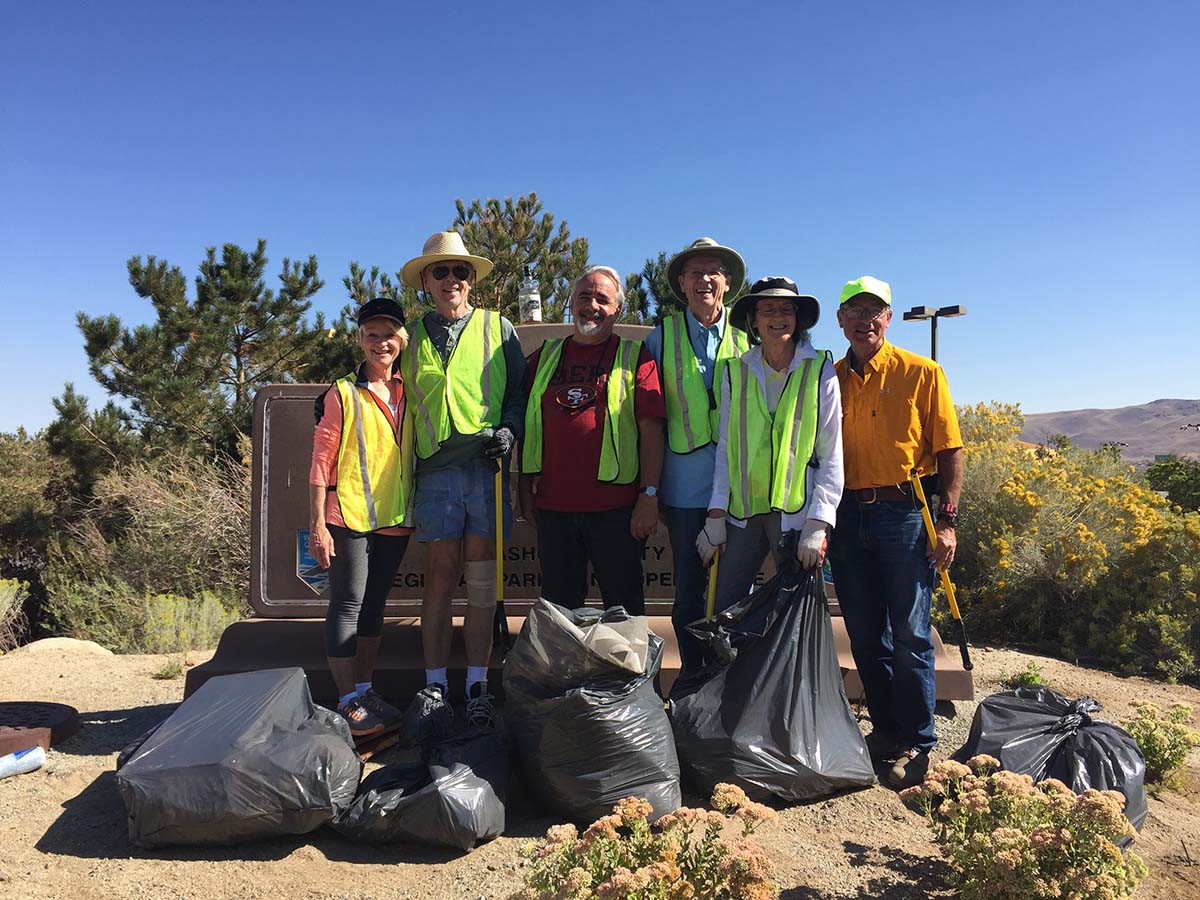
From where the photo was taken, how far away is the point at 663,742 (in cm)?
296

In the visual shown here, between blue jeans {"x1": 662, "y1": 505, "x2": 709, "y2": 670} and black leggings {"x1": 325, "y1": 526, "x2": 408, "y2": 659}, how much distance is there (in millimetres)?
1219

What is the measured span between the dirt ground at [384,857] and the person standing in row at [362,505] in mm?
736

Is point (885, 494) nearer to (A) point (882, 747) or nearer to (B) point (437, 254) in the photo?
(A) point (882, 747)

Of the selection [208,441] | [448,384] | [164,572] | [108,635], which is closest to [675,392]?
[448,384]

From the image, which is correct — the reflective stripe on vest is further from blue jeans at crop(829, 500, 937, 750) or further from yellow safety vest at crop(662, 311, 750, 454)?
blue jeans at crop(829, 500, 937, 750)

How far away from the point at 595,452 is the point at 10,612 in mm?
8298

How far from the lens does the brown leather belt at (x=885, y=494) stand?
3.27 meters

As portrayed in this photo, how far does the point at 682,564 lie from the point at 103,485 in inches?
394

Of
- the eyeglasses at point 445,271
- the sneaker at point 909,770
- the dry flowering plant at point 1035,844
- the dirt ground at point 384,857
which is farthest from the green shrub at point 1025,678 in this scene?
the eyeglasses at point 445,271

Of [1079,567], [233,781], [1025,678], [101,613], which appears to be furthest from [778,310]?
[101,613]

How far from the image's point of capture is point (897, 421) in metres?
3.28

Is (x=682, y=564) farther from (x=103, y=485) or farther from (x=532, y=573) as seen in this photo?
(x=103, y=485)

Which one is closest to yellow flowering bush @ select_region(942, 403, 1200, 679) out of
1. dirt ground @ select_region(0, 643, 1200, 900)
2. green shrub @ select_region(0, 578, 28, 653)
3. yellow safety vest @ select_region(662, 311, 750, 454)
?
dirt ground @ select_region(0, 643, 1200, 900)

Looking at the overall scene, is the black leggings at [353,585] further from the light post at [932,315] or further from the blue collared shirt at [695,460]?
the light post at [932,315]
